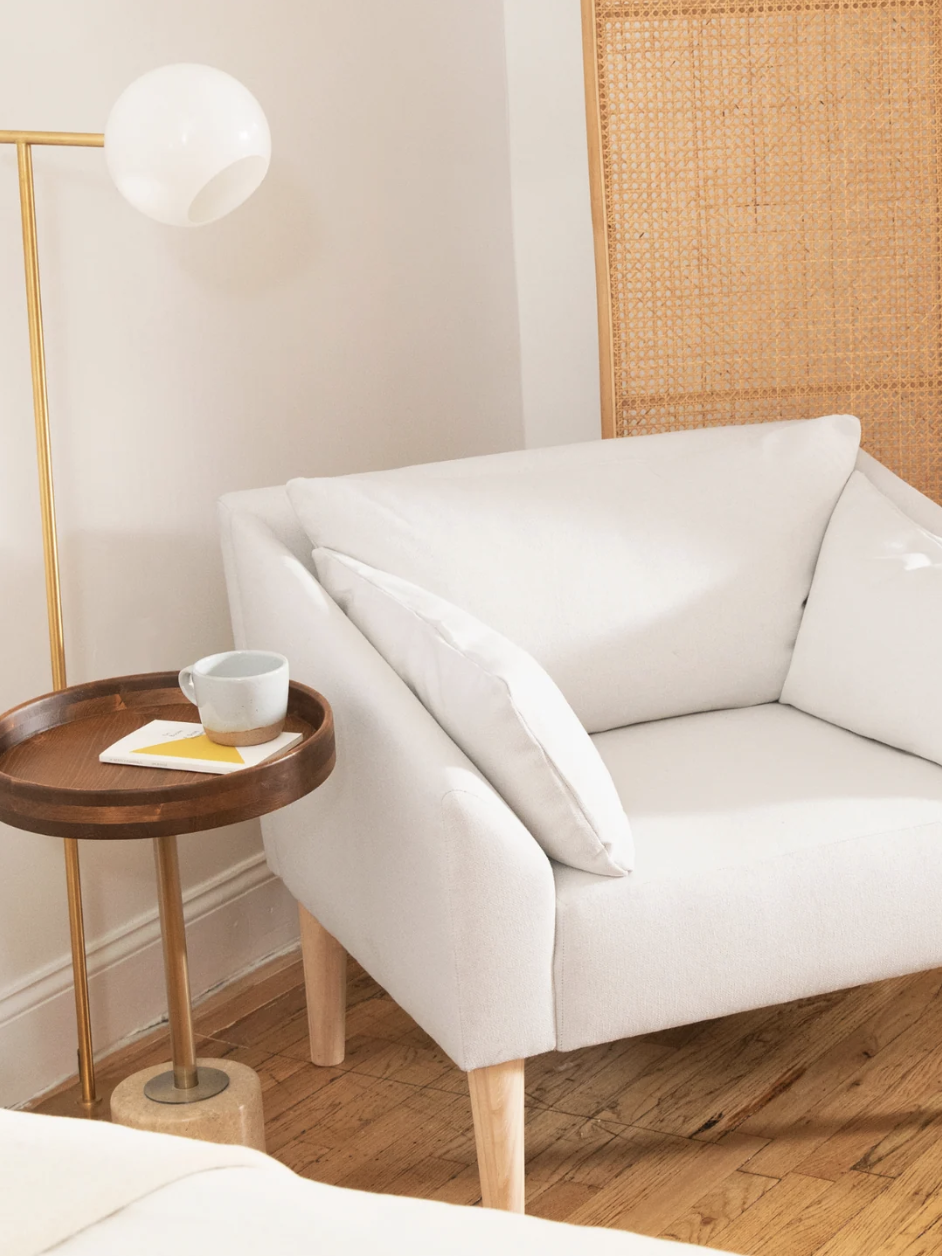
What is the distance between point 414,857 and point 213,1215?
2.76ft

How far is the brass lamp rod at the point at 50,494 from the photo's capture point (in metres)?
1.66

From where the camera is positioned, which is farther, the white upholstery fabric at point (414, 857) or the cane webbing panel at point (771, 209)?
the cane webbing panel at point (771, 209)

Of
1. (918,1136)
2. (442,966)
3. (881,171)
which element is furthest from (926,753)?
(881,171)

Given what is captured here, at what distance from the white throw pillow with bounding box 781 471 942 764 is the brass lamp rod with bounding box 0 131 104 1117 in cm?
100

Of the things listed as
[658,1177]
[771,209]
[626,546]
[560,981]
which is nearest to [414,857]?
[560,981]

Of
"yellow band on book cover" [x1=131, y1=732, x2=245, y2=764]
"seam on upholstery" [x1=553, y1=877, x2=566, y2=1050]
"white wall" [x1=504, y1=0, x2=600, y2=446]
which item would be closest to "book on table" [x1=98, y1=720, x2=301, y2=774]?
"yellow band on book cover" [x1=131, y1=732, x2=245, y2=764]

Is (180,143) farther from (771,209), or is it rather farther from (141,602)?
(771,209)

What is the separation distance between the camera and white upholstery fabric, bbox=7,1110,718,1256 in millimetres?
581

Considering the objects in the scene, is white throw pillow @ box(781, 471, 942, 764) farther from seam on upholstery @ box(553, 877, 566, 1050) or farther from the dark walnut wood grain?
the dark walnut wood grain

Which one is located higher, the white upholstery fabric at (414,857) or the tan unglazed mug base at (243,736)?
the tan unglazed mug base at (243,736)

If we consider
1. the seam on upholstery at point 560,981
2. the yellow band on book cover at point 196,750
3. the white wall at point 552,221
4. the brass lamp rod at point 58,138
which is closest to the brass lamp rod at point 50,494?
the brass lamp rod at point 58,138

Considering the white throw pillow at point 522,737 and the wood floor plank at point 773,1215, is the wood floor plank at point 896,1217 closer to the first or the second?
the wood floor plank at point 773,1215

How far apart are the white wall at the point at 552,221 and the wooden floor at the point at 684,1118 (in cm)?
142

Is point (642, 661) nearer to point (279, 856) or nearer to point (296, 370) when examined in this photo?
point (279, 856)
